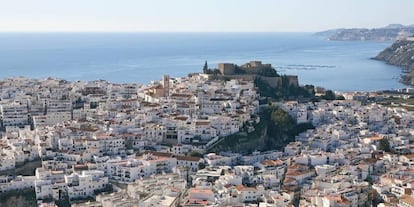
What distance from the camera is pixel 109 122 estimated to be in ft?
88.1

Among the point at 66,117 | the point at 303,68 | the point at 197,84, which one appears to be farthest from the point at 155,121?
the point at 303,68

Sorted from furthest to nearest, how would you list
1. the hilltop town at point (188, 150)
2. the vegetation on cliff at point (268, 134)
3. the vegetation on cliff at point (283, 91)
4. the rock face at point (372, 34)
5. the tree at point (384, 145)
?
the rock face at point (372, 34) < the vegetation on cliff at point (283, 91) < the tree at point (384, 145) < the vegetation on cliff at point (268, 134) < the hilltop town at point (188, 150)

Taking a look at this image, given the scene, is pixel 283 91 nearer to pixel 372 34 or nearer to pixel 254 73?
pixel 254 73

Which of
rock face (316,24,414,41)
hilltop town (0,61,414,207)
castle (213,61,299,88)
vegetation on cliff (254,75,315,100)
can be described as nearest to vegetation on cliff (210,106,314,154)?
hilltop town (0,61,414,207)

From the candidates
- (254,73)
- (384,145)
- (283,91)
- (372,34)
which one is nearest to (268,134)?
(384,145)

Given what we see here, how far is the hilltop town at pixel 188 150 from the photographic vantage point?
19578 millimetres

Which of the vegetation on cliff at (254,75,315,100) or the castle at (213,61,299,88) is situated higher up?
the castle at (213,61,299,88)

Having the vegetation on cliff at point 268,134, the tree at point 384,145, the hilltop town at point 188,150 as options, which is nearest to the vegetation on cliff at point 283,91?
the hilltop town at point 188,150

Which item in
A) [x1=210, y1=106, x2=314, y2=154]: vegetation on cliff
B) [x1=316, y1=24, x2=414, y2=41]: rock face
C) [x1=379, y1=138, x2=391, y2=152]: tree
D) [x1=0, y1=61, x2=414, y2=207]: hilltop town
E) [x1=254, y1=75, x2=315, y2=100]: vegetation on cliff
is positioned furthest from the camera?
[x1=316, y1=24, x2=414, y2=41]: rock face

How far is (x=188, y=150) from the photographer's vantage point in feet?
80.3

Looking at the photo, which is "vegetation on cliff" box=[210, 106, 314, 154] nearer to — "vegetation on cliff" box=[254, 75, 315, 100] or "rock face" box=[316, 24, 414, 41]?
"vegetation on cliff" box=[254, 75, 315, 100]

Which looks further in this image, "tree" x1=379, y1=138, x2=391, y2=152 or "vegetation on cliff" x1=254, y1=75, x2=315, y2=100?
"vegetation on cliff" x1=254, y1=75, x2=315, y2=100

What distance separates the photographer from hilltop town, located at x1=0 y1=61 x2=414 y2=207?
19.6 m

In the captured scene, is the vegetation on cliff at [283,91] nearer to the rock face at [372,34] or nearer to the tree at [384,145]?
the tree at [384,145]
